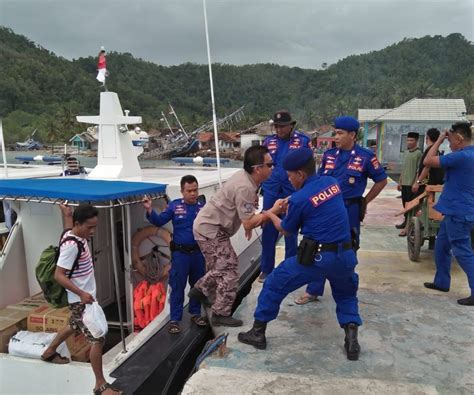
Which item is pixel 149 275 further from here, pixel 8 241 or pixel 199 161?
pixel 199 161

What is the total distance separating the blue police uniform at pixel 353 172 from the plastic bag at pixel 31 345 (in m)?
2.31

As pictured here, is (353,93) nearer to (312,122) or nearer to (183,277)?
(312,122)

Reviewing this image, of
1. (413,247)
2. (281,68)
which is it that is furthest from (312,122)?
(413,247)

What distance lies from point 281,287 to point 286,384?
63 cm

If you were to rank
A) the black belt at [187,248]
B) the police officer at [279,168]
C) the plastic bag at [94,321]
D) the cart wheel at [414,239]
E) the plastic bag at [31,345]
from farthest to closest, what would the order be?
the cart wheel at [414,239] → the police officer at [279,168] → the black belt at [187,248] → the plastic bag at [31,345] → the plastic bag at [94,321]

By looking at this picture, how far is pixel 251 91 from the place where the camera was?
75.8m

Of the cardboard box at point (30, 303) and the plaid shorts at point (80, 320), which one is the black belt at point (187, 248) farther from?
the cardboard box at point (30, 303)

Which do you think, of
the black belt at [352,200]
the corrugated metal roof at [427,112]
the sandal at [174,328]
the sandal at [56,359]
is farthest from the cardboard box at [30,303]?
the corrugated metal roof at [427,112]

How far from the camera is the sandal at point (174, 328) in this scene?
3705 mm

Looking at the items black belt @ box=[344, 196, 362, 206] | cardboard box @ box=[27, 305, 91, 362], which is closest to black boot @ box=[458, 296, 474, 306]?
black belt @ box=[344, 196, 362, 206]

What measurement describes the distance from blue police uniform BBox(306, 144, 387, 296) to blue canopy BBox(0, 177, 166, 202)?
1740 mm

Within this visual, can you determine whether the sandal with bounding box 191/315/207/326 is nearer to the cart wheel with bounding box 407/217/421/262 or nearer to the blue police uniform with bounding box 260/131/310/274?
the blue police uniform with bounding box 260/131/310/274

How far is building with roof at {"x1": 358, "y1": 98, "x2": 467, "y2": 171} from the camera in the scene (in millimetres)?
22047

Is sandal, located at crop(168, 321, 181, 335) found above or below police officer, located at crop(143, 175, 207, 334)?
below
